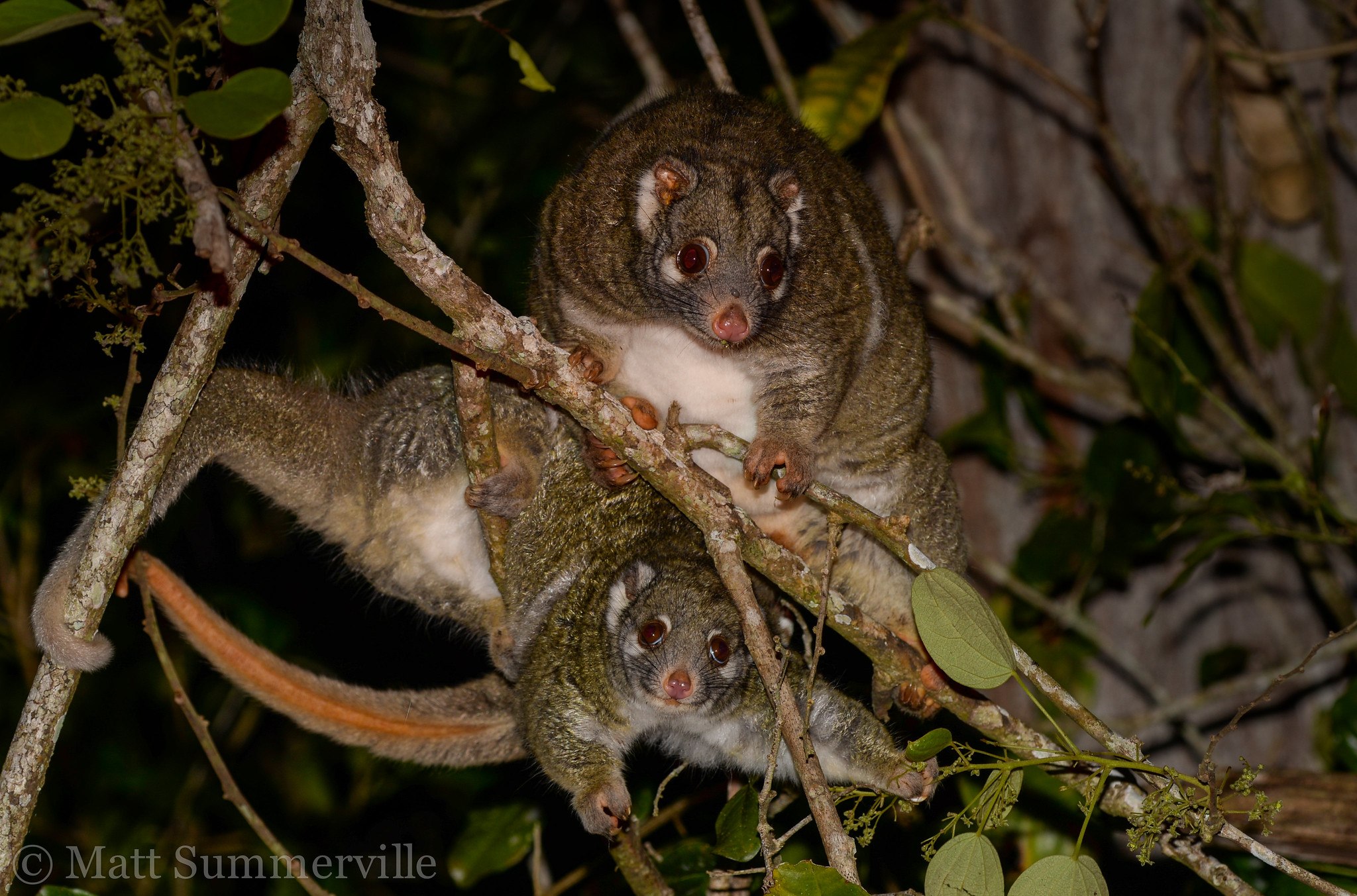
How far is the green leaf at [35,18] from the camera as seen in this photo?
74.9 inches

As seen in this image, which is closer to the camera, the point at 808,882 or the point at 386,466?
the point at 808,882

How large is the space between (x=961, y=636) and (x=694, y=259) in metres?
1.32

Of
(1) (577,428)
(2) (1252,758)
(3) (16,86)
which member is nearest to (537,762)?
(1) (577,428)

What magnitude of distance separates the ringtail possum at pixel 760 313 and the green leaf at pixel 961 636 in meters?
0.79

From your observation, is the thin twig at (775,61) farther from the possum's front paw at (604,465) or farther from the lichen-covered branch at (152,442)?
the lichen-covered branch at (152,442)

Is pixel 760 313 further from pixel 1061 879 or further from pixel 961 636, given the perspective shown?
pixel 1061 879

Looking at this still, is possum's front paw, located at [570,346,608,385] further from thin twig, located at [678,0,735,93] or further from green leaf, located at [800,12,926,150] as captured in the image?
green leaf, located at [800,12,926,150]

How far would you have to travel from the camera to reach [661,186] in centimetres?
336

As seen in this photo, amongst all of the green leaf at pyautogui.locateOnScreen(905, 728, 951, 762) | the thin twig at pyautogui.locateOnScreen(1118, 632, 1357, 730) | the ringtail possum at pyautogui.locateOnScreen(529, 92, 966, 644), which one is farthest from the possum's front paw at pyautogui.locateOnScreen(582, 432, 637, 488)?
the thin twig at pyautogui.locateOnScreen(1118, 632, 1357, 730)

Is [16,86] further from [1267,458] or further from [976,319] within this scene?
[1267,458]

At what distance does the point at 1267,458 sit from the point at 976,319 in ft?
4.08

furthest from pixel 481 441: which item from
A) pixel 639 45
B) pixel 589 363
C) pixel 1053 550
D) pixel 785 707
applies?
pixel 639 45

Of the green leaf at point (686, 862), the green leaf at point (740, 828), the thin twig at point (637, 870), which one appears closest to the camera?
the green leaf at point (740, 828)

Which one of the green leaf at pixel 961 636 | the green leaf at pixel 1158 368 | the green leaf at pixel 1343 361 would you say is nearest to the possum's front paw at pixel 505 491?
the green leaf at pixel 961 636
